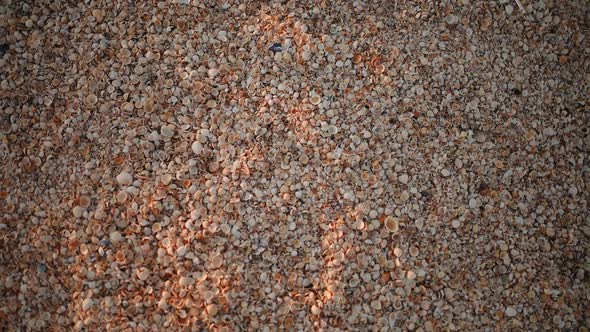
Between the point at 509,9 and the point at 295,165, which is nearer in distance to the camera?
the point at 295,165

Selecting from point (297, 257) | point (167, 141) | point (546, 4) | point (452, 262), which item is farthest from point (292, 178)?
point (546, 4)

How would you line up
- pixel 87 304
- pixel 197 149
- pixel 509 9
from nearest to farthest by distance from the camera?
pixel 87 304 < pixel 197 149 < pixel 509 9

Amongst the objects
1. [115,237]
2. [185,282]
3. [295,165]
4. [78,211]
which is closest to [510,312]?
[295,165]

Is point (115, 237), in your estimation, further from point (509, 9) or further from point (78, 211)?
point (509, 9)

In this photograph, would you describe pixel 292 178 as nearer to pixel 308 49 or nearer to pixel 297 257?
pixel 297 257

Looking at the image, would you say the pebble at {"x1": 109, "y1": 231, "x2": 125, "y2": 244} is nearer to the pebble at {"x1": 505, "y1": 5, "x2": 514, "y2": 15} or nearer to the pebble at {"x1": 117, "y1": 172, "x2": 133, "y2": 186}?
the pebble at {"x1": 117, "y1": 172, "x2": 133, "y2": 186}

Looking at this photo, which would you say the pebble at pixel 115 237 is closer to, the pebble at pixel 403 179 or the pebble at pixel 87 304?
the pebble at pixel 87 304

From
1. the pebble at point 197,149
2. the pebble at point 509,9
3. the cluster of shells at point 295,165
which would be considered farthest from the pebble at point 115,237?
the pebble at point 509,9

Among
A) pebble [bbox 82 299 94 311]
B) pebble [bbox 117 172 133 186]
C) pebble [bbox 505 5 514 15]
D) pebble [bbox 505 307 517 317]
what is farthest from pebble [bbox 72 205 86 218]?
pebble [bbox 505 5 514 15]

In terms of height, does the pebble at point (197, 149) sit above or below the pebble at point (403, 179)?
above
